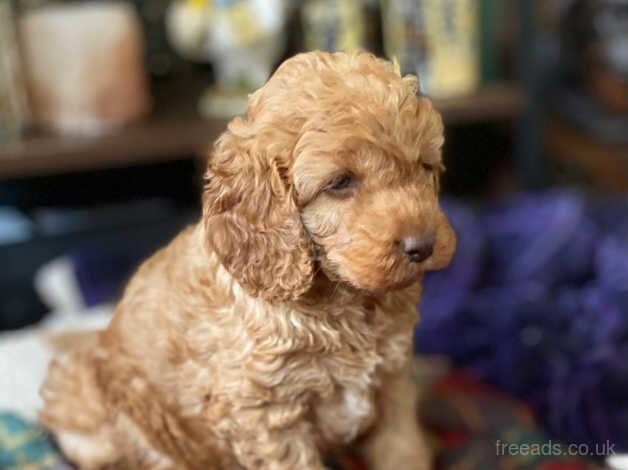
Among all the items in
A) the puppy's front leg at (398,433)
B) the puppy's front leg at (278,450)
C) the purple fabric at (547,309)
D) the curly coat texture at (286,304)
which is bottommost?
the purple fabric at (547,309)

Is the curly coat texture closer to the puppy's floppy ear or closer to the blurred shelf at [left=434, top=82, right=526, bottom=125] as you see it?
the puppy's floppy ear

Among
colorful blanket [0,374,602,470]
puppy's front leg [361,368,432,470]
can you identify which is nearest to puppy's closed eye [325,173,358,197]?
puppy's front leg [361,368,432,470]

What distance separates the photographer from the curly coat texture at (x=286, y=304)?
0.82 meters

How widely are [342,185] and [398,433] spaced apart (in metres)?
0.37

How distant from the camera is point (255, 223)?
85 centimetres

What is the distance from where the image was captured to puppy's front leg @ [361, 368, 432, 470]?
1045mm

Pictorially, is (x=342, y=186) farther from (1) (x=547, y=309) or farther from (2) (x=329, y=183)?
(1) (x=547, y=309)

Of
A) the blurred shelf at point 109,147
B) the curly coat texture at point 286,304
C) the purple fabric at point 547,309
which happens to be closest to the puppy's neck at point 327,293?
the curly coat texture at point 286,304

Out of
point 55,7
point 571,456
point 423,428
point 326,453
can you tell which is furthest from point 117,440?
point 55,7

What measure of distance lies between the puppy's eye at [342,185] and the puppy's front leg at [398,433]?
30 centimetres

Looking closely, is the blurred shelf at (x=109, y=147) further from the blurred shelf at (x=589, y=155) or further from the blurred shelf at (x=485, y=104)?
the blurred shelf at (x=589, y=155)

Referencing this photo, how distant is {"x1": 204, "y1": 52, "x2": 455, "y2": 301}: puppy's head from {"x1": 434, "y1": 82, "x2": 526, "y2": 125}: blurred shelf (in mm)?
1255

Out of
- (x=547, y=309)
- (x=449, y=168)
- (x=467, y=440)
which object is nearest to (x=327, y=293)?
(x=467, y=440)

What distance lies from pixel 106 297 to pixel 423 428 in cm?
77
